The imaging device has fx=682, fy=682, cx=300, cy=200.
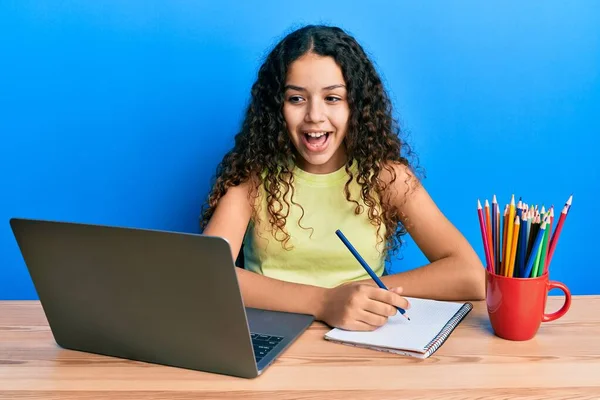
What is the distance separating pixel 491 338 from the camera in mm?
1088

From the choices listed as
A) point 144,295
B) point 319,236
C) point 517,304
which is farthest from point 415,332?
point 319,236

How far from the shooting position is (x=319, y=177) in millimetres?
1650

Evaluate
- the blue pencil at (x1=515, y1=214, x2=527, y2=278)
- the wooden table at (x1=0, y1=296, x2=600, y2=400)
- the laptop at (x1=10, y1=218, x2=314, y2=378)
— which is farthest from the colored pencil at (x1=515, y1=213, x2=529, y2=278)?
the laptop at (x1=10, y1=218, x2=314, y2=378)

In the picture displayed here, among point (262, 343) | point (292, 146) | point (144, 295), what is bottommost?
point (262, 343)

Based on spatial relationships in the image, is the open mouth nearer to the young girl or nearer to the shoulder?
the young girl

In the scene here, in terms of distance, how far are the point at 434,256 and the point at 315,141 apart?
0.37 metres

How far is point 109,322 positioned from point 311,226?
2.37 feet

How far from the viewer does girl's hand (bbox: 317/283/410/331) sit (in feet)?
3.66

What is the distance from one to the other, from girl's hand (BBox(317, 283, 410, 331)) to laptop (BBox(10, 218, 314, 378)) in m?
0.12

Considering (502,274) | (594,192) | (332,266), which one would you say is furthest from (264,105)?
(594,192)

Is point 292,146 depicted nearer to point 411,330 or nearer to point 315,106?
point 315,106

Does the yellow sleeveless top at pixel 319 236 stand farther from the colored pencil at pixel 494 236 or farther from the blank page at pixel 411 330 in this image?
the colored pencil at pixel 494 236

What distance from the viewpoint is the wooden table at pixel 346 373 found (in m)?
0.91

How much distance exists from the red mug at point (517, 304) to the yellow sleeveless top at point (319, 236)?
0.58m
